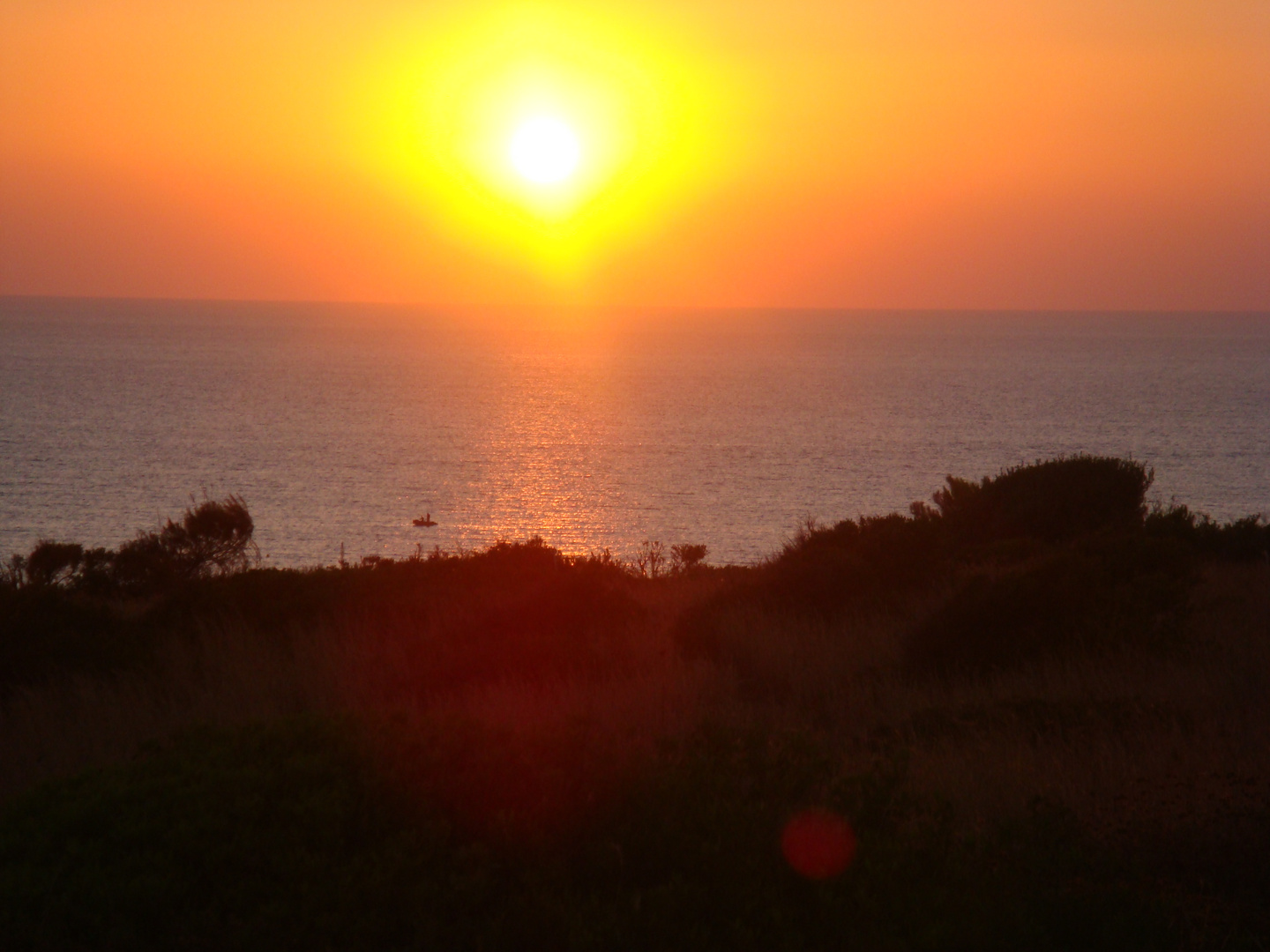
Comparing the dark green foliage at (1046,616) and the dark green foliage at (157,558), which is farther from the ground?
the dark green foliage at (157,558)

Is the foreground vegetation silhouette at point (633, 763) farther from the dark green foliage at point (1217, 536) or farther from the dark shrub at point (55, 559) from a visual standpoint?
the dark shrub at point (55, 559)

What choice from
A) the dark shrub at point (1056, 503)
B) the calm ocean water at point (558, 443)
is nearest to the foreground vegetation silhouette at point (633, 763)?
the dark shrub at point (1056, 503)

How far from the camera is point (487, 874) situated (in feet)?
12.8

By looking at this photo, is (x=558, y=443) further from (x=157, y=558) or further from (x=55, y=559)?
(x=55, y=559)

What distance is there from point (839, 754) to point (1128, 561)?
5.37m

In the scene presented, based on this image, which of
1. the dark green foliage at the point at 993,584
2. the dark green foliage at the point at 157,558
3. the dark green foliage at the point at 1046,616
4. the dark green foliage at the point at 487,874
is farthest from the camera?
the dark green foliage at the point at 157,558

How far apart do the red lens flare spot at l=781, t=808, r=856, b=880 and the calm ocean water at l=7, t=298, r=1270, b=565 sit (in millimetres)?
34858

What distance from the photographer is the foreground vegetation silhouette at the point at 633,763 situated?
12.4ft

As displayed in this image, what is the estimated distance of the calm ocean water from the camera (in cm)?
4772

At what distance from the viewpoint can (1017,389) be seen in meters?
122

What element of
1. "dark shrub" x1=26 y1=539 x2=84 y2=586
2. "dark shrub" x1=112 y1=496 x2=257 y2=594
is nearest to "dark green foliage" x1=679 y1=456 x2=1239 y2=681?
"dark shrub" x1=112 y1=496 x2=257 y2=594

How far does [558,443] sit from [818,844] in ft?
248

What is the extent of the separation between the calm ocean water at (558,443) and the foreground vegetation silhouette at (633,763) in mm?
29811

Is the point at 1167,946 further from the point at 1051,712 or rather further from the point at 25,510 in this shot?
the point at 25,510
